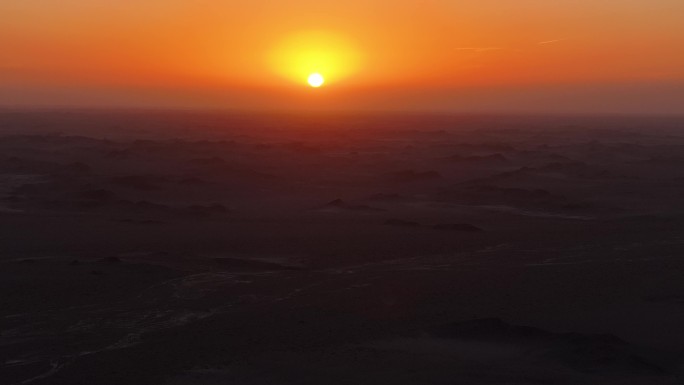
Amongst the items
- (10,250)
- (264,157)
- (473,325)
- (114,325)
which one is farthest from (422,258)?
(264,157)

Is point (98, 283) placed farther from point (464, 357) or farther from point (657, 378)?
point (657, 378)

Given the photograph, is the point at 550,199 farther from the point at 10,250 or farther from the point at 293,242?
the point at 10,250

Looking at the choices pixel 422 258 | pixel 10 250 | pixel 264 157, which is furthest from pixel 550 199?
A: pixel 264 157

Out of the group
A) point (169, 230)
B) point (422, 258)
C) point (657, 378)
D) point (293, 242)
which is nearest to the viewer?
point (657, 378)

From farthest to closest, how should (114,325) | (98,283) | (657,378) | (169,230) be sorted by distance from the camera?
(169,230), (98,283), (114,325), (657,378)

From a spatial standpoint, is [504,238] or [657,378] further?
[504,238]

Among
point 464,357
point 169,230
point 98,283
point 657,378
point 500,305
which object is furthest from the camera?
point 169,230
